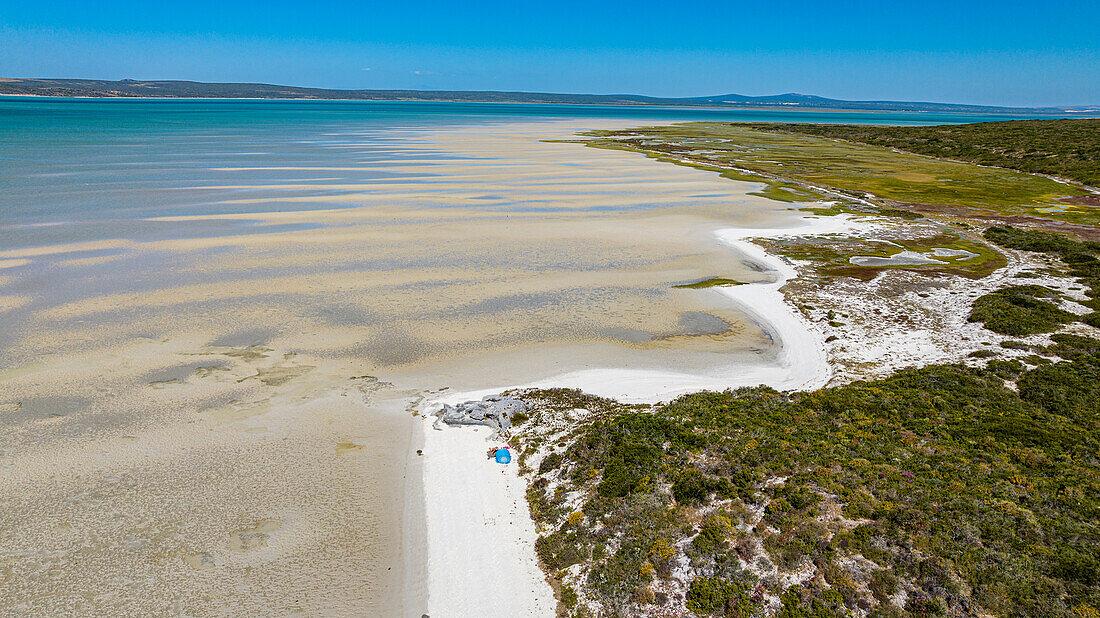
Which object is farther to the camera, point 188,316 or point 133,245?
point 133,245

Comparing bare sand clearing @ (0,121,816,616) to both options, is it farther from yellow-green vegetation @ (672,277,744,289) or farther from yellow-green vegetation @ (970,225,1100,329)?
yellow-green vegetation @ (970,225,1100,329)

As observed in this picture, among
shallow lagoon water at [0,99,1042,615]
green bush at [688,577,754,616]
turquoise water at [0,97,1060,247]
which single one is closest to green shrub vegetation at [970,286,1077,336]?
shallow lagoon water at [0,99,1042,615]

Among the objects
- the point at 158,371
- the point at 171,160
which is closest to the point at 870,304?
the point at 158,371

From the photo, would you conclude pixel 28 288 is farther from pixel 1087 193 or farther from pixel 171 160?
pixel 1087 193

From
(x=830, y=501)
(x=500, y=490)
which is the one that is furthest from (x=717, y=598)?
(x=500, y=490)

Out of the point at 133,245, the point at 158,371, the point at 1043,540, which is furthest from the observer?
the point at 133,245

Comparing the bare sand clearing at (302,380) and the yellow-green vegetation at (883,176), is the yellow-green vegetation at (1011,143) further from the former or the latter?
the bare sand clearing at (302,380)

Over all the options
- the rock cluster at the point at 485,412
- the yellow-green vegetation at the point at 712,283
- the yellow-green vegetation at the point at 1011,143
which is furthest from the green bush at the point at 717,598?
the yellow-green vegetation at the point at 1011,143
